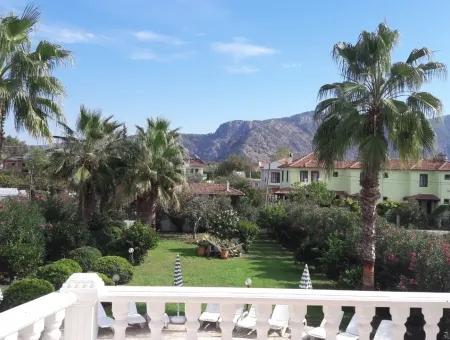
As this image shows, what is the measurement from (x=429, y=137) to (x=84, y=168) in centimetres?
1557

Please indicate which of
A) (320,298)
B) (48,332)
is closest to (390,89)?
(320,298)

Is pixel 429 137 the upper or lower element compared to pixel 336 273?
upper

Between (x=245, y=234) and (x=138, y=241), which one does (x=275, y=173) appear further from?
(x=138, y=241)

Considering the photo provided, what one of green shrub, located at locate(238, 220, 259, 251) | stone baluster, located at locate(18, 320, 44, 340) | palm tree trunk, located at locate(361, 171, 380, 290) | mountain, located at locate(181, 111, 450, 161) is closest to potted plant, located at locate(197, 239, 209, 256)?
green shrub, located at locate(238, 220, 259, 251)

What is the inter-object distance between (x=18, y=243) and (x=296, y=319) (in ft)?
50.5

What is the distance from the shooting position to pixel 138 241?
23531 mm

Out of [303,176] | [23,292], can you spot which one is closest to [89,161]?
[23,292]

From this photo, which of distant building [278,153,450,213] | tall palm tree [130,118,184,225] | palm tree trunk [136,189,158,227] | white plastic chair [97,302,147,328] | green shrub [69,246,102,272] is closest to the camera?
white plastic chair [97,302,147,328]

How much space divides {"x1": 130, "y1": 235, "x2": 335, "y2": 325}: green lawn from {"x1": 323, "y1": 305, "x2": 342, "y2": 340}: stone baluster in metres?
9.48

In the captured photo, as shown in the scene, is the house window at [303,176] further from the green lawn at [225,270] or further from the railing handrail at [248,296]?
the railing handrail at [248,296]

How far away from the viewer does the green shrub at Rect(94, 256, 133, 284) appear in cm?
1593

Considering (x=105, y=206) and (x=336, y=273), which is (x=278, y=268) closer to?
(x=336, y=273)

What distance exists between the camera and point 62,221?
22297mm

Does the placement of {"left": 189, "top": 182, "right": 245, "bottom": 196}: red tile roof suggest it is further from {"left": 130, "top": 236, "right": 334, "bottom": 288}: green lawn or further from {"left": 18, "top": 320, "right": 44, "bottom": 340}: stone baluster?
{"left": 18, "top": 320, "right": 44, "bottom": 340}: stone baluster
